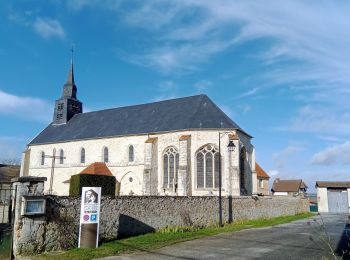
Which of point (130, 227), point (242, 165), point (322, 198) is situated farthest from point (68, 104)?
point (322, 198)

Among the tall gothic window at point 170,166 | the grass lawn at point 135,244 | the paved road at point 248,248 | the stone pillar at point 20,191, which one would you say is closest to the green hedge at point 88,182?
the grass lawn at point 135,244

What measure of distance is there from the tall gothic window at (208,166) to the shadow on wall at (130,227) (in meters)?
Result: 12.2

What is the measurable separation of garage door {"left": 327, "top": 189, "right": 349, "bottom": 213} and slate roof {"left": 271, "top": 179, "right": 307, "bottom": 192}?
19169mm

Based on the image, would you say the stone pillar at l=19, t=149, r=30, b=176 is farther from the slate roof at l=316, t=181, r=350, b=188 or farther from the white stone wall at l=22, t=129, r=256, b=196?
the slate roof at l=316, t=181, r=350, b=188

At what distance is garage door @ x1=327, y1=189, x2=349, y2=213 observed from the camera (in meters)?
40.2

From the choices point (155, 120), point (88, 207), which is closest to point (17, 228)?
point (88, 207)

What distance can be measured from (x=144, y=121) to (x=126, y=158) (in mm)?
3853

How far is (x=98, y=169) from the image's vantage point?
31234 mm

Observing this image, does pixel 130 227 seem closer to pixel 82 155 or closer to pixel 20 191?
pixel 20 191

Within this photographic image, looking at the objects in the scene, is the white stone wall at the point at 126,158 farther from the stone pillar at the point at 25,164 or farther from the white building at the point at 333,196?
the white building at the point at 333,196

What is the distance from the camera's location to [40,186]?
1111cm

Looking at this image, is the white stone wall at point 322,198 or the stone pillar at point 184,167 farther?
the white stone wall at point 322,198

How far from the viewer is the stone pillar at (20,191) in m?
10.5

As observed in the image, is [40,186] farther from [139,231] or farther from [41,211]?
[139,231]
